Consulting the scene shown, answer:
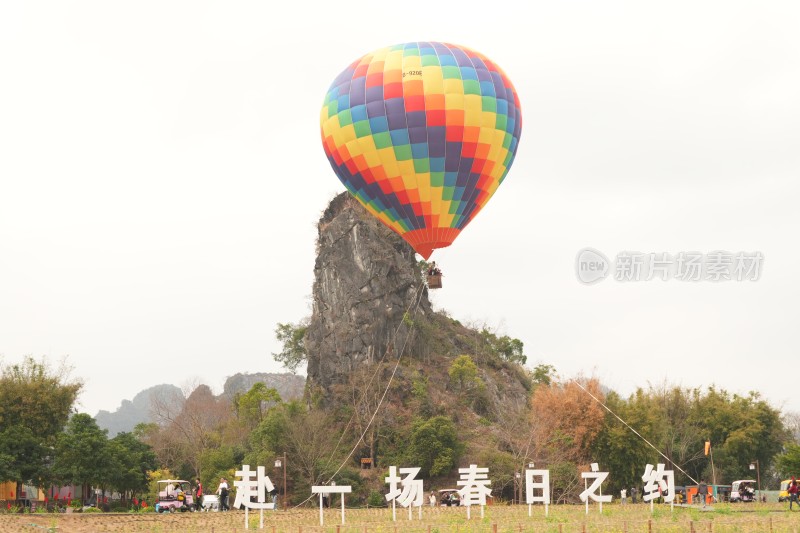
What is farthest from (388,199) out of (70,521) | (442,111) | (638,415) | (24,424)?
(638,415)

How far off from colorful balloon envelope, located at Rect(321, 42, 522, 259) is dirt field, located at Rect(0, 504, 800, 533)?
10667 mm

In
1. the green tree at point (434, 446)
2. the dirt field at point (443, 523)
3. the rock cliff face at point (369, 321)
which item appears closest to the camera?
the dirt field at point (443, 523)

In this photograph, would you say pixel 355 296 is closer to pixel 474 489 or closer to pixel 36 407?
pixel 36 407

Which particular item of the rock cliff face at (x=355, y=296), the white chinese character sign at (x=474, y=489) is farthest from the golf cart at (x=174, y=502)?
the rock cliff face at (x=355, y=296)

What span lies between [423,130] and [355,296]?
4052 centimetres

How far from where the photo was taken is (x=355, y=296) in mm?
69938

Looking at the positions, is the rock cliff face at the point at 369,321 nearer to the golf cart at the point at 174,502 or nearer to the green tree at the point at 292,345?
the green tree at the point at 292,345

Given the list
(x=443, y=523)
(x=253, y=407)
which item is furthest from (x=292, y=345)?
(x=443, y=523)

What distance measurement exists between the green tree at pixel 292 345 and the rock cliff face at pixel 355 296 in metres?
8.66

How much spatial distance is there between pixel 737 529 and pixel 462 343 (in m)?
55.5

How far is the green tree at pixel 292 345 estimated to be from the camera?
80.4 metres

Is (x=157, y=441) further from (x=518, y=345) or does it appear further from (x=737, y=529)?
(x=737, y=529)

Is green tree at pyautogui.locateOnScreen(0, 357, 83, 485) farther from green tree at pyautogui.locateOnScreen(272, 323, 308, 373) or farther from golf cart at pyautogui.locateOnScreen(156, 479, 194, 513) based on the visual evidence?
green tree at pyautogui.locateOnScreen(272, 323, 308, 373)

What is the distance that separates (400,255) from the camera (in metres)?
72.8
